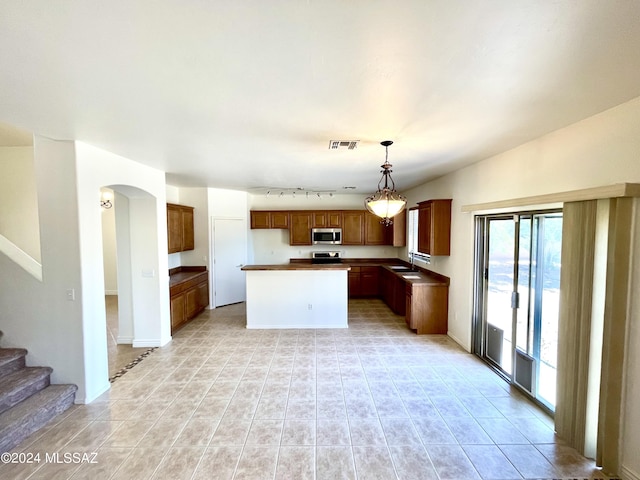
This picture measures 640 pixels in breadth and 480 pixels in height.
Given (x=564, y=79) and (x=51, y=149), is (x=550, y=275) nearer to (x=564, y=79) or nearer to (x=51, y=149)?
(x=564, y=79)

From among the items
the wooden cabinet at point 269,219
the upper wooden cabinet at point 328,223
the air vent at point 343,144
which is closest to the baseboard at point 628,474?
the air vent at point 343,144

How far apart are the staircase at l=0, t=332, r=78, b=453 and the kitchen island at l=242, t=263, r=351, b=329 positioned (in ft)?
8.69

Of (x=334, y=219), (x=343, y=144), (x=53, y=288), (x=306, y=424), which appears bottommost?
(x=306, y=424)

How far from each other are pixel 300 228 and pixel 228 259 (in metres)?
2.00

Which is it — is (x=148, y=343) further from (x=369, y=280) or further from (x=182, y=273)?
(x=369, y=280)

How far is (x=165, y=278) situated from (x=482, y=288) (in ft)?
15.9

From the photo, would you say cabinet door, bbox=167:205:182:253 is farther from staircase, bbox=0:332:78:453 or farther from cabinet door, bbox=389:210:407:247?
cabinet door, bbox=389:210:407:247

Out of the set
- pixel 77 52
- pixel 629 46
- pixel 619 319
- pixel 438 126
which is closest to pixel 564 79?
pixel 629 46

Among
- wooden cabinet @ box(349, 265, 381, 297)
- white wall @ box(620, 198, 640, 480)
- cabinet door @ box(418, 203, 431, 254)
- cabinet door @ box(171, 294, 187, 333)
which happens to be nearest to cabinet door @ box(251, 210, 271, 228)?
wooden cabinet @ box(349, 265, 381, 297)

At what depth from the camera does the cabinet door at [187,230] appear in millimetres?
5656

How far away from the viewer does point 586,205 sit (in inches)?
85.7

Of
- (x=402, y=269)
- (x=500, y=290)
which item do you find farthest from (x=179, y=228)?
(x=500, y=290)

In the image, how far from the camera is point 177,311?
4.80m

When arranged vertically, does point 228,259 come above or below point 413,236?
below
